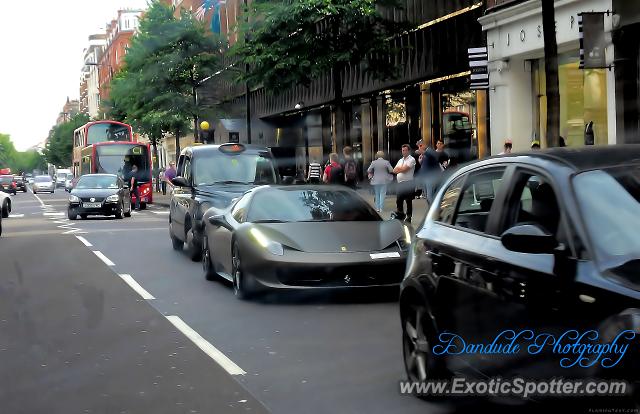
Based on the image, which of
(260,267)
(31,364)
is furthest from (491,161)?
(260,267)

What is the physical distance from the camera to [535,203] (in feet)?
16.3

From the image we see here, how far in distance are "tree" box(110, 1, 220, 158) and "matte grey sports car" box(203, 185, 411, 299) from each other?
39182 mm

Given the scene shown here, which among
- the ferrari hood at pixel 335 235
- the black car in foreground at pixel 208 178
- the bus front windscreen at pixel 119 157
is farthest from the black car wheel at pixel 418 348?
the bus front windscreen at pixel 119 157

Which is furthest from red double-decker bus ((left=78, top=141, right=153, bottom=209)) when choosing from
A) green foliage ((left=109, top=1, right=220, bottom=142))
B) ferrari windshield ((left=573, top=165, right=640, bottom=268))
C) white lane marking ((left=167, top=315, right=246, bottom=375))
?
ferrari windshield ((left=573, top=165, right=640, bottom=268))

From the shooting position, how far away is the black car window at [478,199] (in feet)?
17.7

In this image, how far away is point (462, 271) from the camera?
17.3 ft

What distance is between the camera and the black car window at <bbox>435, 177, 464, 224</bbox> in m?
5.87

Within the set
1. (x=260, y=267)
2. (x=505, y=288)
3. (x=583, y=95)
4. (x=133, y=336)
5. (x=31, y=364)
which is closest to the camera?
(x=505, y=288)

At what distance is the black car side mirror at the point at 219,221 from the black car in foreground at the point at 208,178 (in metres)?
3.12

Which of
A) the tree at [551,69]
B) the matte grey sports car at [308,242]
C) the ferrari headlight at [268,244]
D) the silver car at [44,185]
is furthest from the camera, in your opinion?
the silver car at [44,185]

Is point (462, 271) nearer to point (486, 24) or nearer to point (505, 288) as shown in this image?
point (505, 288)

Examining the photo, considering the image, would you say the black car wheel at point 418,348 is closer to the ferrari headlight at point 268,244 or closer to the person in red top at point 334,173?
the ferrari headlight at point 268,244

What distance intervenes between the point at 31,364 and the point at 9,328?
1984 mm

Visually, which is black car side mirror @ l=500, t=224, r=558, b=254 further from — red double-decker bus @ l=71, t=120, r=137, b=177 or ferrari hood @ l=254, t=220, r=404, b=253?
red double-decker bus @ l=71, t=120, r=137, b=177
